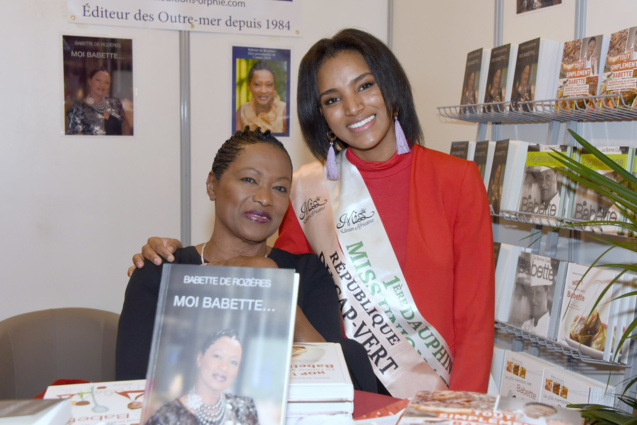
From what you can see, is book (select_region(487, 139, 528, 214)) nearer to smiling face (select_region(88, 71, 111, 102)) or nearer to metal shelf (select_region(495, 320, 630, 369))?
metal shelf (select_region(495, 320, 630, 369))

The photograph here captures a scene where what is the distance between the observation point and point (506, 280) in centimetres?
241

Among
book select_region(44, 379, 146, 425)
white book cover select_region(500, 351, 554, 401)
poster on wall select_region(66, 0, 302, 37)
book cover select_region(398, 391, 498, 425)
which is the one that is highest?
poster on wall select_region(66, 0, 302, 37)

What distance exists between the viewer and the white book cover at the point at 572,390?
2043 mm

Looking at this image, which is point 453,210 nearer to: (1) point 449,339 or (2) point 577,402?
(1) point 449,339

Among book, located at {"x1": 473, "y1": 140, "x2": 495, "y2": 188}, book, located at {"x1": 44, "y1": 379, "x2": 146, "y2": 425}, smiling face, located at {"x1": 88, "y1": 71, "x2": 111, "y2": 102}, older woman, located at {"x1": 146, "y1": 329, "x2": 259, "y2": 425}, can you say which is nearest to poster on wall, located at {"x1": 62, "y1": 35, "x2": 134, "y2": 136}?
smiling face, located at {"x1": 88, "y1": 71, "x2": 111, "y2": 102}

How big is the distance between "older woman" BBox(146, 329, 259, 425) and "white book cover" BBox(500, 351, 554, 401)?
181 centimetres

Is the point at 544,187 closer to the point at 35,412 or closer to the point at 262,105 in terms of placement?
the point at 262,105

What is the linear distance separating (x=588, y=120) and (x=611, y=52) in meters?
0.32

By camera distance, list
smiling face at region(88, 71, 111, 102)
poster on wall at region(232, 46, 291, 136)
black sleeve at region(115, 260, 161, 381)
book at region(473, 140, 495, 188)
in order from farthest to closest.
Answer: poster on wall at region(232, 46, 291, 136) → smiling face at region(88, 71, 111, 102) → book at region(473, 140, 495, 188) → black sleeve at region(115, 260, 161, 381)

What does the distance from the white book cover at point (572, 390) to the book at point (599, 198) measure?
1.75ft

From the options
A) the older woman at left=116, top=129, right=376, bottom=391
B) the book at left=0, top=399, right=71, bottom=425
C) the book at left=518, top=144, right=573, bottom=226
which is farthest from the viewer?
the book at left=518, top=144, right=573, bottom=226

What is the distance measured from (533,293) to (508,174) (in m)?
0.46

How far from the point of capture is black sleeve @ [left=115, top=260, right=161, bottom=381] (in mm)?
1300

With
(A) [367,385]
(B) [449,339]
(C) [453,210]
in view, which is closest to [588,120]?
(C) [453,210]
